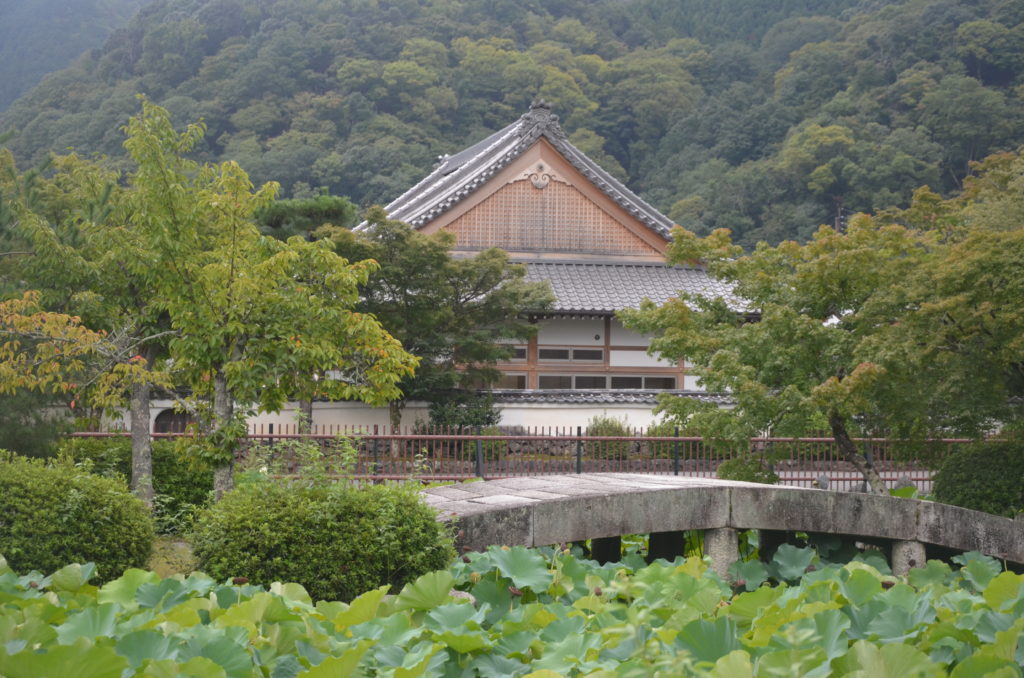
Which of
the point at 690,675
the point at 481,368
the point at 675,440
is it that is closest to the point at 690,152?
the point at 481,368

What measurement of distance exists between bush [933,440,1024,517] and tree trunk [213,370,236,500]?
863 centimetres

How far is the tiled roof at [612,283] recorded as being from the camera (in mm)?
24781

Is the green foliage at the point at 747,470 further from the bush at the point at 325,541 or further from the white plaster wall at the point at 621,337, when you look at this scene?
the white plaster wall at the point at 621,337

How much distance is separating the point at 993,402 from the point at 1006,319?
1546 mm

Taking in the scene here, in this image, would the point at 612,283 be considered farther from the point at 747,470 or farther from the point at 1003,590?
the point at 1003,590

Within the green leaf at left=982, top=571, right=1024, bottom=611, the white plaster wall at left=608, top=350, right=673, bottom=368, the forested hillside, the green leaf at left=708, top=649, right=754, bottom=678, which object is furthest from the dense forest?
the green leaf at left=708, top=649, right=754, bottom=678

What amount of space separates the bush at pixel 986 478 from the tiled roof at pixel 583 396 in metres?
10.4

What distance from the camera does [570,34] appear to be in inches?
2502

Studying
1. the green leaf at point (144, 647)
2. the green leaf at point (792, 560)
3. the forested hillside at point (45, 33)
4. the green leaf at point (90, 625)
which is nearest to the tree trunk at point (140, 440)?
the green leaf at point (792, 560)

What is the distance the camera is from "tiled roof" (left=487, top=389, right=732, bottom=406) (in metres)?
23.6

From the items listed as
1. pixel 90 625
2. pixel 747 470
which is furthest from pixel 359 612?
pixel 747 470

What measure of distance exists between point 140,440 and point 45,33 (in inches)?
3011

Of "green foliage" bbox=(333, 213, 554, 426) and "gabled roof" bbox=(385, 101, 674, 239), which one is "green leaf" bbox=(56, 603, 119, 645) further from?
"gabled roof" bbox=(385, 101, 674, 239)

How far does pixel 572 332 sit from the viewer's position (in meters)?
25.6
